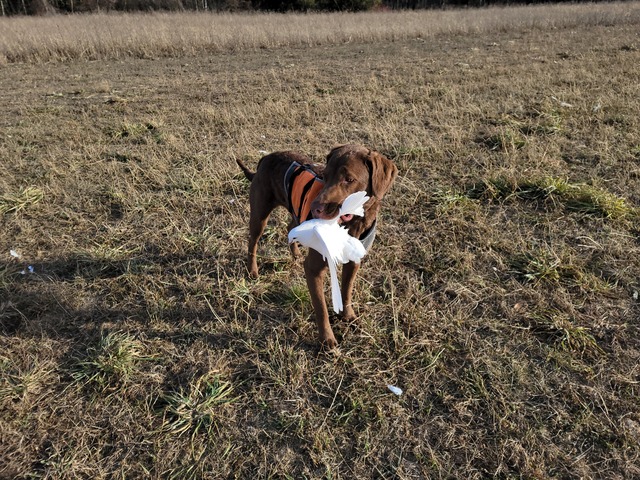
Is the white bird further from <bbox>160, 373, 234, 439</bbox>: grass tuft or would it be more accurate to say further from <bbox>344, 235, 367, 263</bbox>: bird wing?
<bbox>160, 373, 234, 439</bbox>: grass tuft

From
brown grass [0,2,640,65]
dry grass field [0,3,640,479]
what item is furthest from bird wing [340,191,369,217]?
brown grass [0,2,640,65]

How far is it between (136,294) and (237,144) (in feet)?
11.6

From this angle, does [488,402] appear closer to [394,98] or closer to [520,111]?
[520,111]

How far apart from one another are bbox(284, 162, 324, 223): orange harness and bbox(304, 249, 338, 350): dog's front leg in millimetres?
347

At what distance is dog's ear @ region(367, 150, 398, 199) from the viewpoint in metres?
2.69

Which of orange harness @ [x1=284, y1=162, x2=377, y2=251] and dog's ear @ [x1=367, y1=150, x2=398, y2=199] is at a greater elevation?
dog's ear @ [x1=367, y1=150, x2=398, y2=199]

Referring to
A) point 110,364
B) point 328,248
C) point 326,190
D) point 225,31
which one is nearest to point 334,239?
point 328,248

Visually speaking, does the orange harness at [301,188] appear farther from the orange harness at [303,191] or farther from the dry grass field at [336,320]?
the dry grass field at [336,320]

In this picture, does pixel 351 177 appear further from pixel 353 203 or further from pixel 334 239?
pixel 334 239

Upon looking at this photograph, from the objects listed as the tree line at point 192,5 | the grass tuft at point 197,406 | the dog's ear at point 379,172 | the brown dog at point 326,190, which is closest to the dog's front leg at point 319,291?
the brown dog at point 326,190

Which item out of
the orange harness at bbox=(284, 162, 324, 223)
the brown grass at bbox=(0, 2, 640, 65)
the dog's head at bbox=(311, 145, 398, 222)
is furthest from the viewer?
the brown grass at bbox=(0, 2, 640, 65)

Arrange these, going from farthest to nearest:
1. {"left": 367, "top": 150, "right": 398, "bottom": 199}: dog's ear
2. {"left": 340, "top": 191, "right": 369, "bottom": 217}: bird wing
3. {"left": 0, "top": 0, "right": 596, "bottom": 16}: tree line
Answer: {"left": 0, "top": 0, "right": 596, "bottom": 16}: tree line < {"left": 367, "top": 150, "right": 398, "bottom": 199}: dog's ear < {"left": 340, "top": 191, "right": 369, "bottom": 217}: bird wing

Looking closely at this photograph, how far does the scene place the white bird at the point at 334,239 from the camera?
2364 millimetres

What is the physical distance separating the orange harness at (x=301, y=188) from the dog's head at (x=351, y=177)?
0.17 meters
